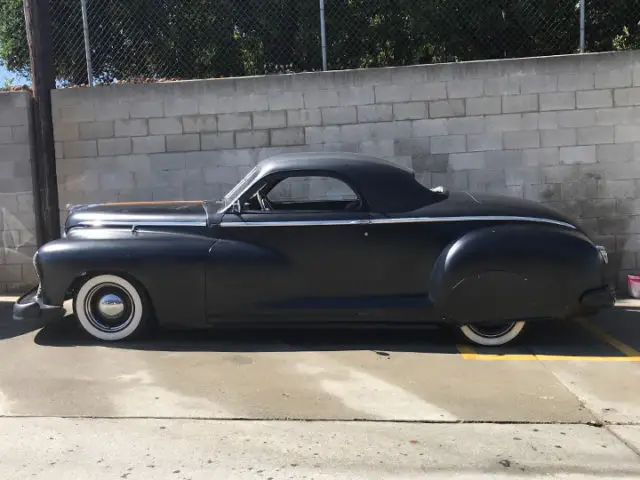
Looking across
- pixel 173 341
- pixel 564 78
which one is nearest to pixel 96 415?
pixel 173 341

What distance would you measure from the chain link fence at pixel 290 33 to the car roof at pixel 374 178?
338cm

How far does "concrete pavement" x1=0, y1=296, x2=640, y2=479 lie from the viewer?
3.30 m

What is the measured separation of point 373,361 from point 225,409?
143cm

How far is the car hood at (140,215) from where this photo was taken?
5.45 meters

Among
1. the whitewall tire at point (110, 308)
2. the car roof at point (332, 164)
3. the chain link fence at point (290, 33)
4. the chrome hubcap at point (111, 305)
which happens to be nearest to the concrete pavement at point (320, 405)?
the whitewall tire at point (110, 308)

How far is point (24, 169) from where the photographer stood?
7734 millimetres

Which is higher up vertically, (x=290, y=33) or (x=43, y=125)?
(x=290, y=33)

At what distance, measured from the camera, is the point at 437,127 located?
24.3 ft

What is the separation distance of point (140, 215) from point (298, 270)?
159 centimetres

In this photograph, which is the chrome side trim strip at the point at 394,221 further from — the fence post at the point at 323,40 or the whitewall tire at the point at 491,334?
the fence post at the point at 323,40

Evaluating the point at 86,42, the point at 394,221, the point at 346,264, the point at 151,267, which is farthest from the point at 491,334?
the point at 86,42

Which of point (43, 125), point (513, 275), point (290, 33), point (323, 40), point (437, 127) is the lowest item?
point (513, 275)

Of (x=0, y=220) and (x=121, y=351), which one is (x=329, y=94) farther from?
(x=0, y=220)

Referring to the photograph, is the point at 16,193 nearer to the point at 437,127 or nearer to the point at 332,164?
the point at 332,164
